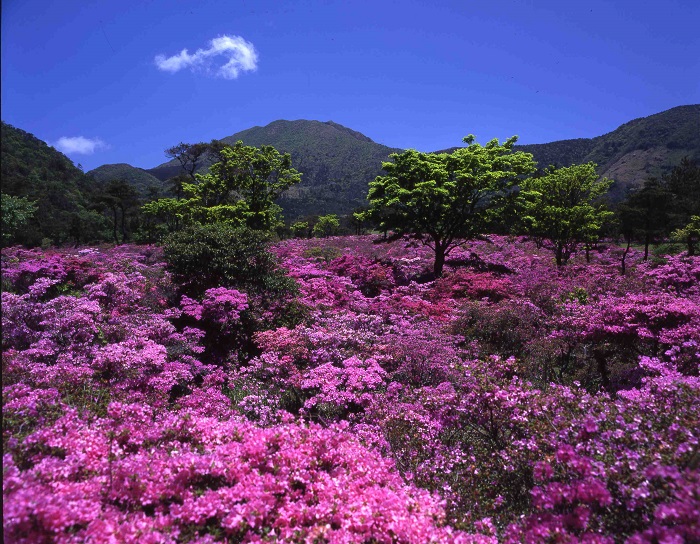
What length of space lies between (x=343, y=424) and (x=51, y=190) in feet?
259

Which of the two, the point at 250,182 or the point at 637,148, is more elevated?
the point at 637,148

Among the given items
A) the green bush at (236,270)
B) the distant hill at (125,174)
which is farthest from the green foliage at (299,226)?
the distant hill at (125,174)

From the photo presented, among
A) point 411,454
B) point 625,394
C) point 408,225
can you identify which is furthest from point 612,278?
point 411,454

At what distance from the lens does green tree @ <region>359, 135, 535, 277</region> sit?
59.7 ft

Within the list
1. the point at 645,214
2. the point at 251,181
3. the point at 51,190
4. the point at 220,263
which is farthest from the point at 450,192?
the point at 51,190

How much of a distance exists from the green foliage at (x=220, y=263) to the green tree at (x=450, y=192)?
8.45 meters

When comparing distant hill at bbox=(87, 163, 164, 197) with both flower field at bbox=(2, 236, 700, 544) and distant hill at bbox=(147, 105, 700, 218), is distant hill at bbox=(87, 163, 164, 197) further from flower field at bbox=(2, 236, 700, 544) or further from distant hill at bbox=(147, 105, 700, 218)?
flower field at bbox=(2, 236, 700, 544)

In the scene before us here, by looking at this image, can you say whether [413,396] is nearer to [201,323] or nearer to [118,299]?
[201,323]

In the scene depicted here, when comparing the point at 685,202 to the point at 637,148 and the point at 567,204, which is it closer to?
the point at 567,204

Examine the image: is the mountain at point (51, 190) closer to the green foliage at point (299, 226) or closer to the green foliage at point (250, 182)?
the green foliage at point (250, 182)

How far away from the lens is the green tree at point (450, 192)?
18.2 meters

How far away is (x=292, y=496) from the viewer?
3.18 m

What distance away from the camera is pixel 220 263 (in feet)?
37.8

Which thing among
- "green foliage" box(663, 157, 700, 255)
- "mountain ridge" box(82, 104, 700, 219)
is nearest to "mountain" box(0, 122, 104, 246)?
"green foliage" box(663, 157, 700, 255)
